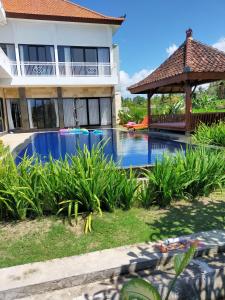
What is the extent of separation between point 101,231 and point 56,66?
62.1 feet

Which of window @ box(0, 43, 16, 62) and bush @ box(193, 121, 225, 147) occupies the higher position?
window @ box(0, 43, 16, 62)

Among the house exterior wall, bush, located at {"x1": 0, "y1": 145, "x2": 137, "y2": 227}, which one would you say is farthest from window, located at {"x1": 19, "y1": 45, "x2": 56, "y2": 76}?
bush, located at {"x1": 0, "y1": 145, "x2": 137, "y2": 227}

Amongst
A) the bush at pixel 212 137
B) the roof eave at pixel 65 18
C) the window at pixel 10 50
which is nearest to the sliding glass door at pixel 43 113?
the window at pixel 10 50

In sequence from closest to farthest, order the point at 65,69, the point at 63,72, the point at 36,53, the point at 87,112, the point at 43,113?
the point at 36,53, the point at 65,69, the point at 63,72, the point at 43,113, the point at 87,112

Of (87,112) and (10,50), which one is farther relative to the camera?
(87,112)

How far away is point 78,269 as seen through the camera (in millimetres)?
2637

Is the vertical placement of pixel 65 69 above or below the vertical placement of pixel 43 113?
above

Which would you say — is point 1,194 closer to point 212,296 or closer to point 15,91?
point 212,296

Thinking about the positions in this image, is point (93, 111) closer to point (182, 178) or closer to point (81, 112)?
point (81, 112)

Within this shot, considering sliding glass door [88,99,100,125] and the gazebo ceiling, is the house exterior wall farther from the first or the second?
the gazebo ceiling

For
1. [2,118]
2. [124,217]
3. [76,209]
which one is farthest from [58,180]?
[2,118]

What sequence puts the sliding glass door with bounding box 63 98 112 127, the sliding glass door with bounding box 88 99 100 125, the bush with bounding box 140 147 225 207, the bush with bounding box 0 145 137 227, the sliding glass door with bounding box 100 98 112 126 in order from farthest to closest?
the sliding glass door with bounding box 100 98 112 126 → the sliding glass door with bounding box 88 99 100 125 → the sliding glass door with bounding box 63 98 112 127 → the bush with bounding box 140 147 225 207 → the bush with bounding box 0 145 137 227

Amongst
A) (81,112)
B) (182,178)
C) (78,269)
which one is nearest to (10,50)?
(81,112)

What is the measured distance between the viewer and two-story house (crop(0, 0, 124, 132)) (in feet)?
63.8
